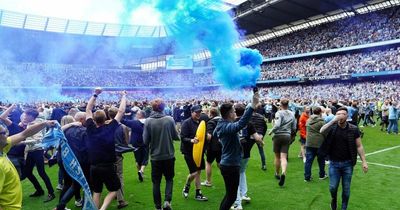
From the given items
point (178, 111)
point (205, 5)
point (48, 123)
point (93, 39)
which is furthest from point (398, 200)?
point (93, 39)

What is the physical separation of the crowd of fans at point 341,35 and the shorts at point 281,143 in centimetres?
3009

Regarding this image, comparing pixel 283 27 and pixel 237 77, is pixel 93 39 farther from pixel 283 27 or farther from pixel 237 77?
pixel 237 77

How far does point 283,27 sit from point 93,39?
90.3ft

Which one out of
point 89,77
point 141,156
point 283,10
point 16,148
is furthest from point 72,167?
point 89,77

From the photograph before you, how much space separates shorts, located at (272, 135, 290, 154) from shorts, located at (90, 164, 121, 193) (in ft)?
12.8

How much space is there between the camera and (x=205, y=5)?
7191mm

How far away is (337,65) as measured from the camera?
37.4m

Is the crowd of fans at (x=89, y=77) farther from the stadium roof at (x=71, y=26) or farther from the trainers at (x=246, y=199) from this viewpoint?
the trainers at (x=246, y=199)

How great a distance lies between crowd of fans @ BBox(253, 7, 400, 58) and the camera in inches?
1346

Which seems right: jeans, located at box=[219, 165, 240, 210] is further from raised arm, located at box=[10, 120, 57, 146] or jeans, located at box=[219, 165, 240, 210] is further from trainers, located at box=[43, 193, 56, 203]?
trainers, located at box=[43, 193, 56, 203]

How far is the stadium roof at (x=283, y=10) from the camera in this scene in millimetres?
34719

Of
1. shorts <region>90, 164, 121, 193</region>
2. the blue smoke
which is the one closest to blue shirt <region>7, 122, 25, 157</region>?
shorts <region>90, 164, 121, 193</region>

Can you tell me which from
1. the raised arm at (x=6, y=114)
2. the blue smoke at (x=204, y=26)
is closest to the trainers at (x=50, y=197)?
the raised arm at (x=6, y=114)

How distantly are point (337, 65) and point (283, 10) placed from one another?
8.53 meters
